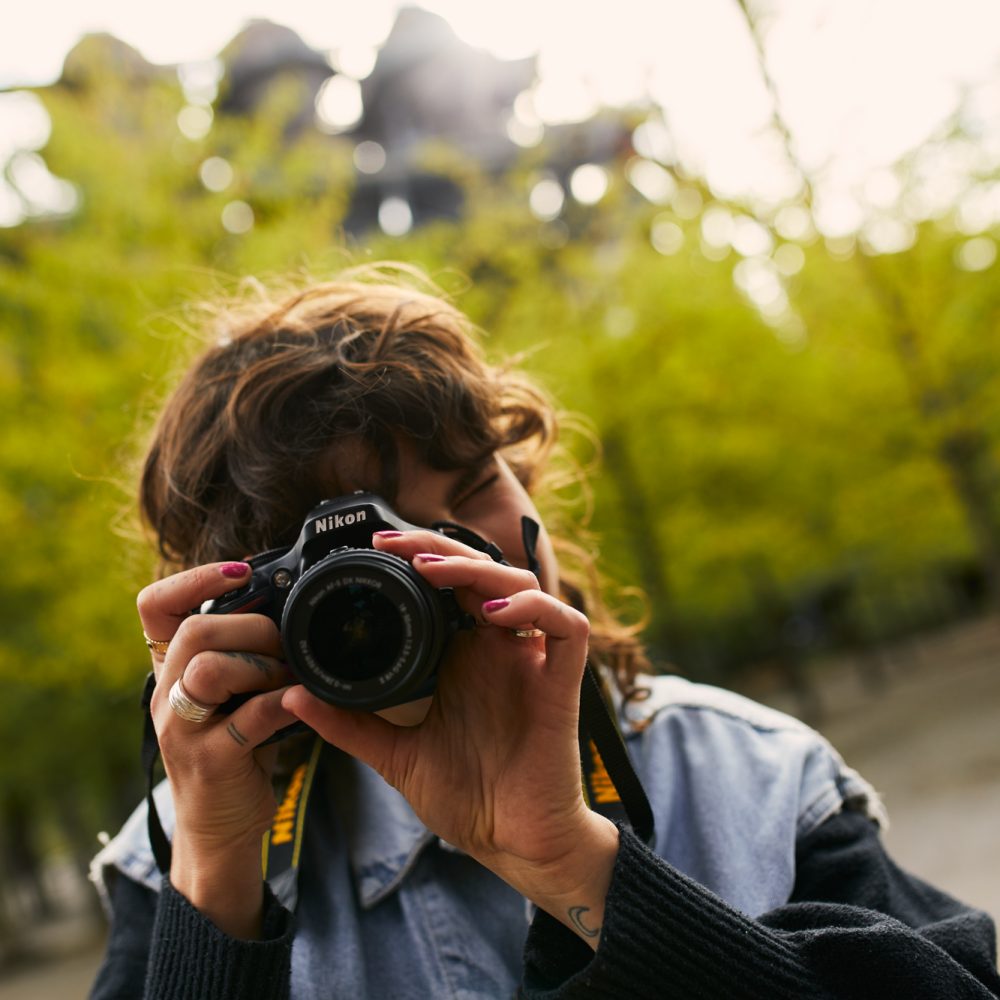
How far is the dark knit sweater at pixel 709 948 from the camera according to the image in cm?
130

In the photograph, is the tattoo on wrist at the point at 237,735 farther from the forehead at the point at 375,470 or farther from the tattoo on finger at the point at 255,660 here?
the forehead at the point at 375,470

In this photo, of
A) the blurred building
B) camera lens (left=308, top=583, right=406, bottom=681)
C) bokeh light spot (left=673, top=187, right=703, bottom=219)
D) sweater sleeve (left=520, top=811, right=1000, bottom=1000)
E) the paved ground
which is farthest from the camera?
the blurred building

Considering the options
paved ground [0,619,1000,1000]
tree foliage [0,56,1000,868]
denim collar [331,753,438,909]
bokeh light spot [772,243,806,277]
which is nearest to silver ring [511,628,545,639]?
denim collar [331,753,438,909]

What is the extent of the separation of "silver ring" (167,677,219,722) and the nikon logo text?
312mm

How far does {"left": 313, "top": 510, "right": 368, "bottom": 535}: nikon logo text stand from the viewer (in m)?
1.47

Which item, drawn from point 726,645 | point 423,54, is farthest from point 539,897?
point 423,54

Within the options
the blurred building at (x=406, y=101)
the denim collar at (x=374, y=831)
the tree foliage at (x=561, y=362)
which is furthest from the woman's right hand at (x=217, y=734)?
the blurred building at (x=406, y=101)

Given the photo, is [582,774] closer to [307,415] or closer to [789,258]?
[307,415]

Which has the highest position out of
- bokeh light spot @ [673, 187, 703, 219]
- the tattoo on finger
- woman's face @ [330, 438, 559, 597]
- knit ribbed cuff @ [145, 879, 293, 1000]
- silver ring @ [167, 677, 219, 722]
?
bokeh light spot @ [673, 187, 703, 219]

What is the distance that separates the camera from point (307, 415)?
5.47 feet

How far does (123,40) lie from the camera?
26.6 feet

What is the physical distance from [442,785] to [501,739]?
0.12m

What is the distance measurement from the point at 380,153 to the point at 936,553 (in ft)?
76.5

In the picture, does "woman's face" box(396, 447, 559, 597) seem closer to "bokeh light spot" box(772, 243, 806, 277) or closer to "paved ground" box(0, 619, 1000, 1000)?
"paved ground" box(0, 619, 1000, 1000)
